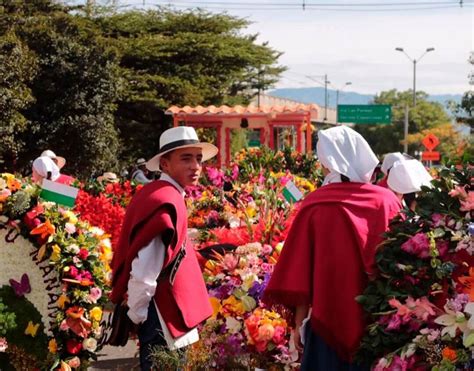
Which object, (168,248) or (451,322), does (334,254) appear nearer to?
(451,322)

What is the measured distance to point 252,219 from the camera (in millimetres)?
7277

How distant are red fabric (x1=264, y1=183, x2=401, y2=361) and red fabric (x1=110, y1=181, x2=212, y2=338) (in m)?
0.56

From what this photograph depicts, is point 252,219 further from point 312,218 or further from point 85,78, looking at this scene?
point 85,78

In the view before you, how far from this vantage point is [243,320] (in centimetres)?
538

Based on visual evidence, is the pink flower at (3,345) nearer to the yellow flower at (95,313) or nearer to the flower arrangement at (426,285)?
the yellow flower at (95,313)

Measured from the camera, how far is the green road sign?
187 ft

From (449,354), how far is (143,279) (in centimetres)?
161

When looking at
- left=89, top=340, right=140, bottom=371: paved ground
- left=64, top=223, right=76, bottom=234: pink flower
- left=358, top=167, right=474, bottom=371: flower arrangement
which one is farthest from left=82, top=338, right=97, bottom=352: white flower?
left=358, top=167, right=474, bottom=371: flower arrangement

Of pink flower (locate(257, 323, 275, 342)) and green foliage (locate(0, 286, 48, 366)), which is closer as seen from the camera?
pink flower (locate(257, 323, 275, 342))

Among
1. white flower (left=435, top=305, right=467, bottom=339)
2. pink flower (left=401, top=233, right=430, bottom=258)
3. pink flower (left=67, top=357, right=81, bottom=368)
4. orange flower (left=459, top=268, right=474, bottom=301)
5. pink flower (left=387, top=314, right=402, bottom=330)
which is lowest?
pink flower (left=67, top=357, right=81, bottom=368)

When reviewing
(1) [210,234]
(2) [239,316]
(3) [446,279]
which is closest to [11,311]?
(2) [239,316]

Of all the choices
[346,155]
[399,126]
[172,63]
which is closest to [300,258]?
[346,155]

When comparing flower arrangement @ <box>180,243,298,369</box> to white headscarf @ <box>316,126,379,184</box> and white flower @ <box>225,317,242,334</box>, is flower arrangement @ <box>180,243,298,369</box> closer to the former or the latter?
white flower @ <box>225,317,242,334</box>

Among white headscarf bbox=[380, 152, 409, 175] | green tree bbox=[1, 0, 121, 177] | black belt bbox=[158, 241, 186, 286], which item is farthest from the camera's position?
green tree bbox=[1, 0, 121, 177]
